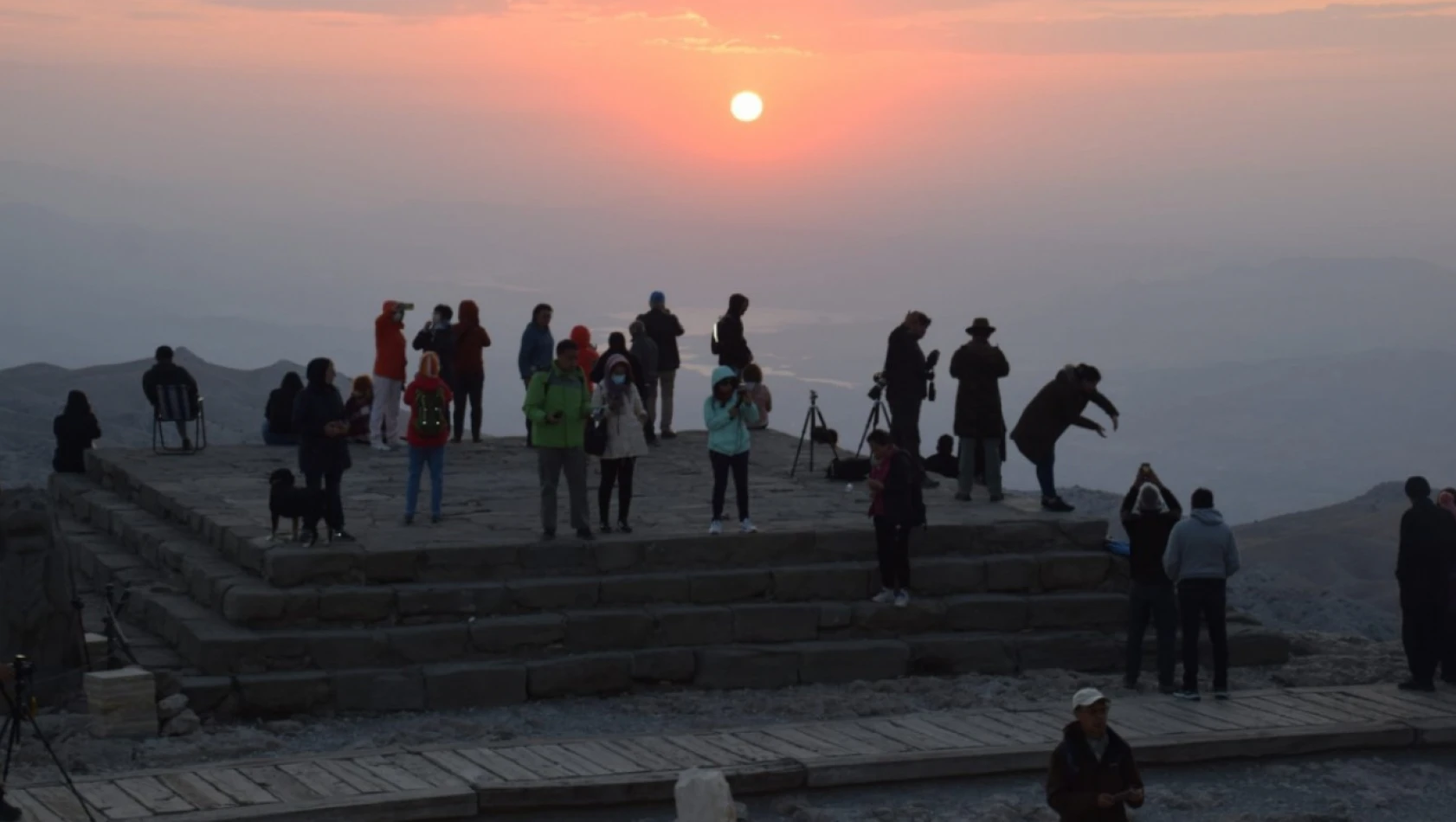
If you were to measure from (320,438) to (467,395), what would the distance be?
25.0ft

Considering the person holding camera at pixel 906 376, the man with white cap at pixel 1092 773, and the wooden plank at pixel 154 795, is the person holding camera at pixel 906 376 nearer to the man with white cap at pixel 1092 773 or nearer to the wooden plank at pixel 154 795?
the wooden plank at pixel 154 795

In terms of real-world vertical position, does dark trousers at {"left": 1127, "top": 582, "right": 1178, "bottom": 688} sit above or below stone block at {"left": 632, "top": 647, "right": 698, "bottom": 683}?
above

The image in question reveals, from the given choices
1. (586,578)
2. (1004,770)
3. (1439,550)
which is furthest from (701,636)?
A: (1439,550)

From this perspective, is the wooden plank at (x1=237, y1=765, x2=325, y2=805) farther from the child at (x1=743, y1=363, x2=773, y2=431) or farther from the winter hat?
the child at (x1=743, y1=363, x2=773, y2=431)

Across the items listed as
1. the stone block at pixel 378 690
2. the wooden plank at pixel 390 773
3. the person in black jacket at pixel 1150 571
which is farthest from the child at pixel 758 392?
the wooden plank at pixel 390 773

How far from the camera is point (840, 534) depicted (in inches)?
619

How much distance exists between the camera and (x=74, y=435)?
21.0 m

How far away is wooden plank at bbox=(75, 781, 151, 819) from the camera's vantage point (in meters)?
10.2

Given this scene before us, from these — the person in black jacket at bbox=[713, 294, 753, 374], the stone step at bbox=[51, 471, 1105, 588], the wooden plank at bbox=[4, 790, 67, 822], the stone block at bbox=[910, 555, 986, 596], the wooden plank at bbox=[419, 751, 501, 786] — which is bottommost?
the wooden plank at bbox=[4, 790, 67, 822]

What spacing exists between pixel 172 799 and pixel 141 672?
2.11 meters

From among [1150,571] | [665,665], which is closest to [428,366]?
[665,665]

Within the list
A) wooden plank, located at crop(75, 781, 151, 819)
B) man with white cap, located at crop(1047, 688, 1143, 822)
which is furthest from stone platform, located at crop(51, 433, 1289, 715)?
man with white cap, located at crop(1047, 688, 1143, 822)

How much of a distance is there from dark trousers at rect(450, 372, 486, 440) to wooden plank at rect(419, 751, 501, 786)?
9.93 metres

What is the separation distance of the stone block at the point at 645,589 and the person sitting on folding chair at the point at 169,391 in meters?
6.99
